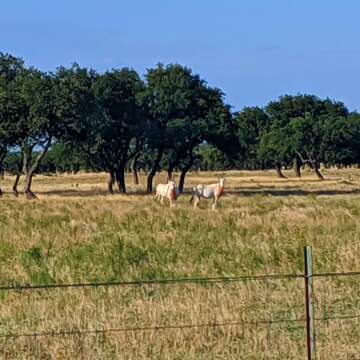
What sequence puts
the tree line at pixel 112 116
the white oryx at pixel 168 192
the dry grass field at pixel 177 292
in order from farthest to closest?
1. the tree line at pixel 112 116
2. the white oryx at pixel 168 192
3. the dry grass field at pixel 177 292

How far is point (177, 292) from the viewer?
12695mm

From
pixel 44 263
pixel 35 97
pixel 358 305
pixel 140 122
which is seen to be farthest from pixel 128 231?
pixel 140 122

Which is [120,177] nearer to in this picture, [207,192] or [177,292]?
[207,192]

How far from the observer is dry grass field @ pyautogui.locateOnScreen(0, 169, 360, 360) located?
9766mm

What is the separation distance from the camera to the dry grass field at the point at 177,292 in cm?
977

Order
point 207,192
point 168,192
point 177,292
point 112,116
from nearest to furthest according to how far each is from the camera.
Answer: point 177,292
point 207,192
point 168,192
point 112,116

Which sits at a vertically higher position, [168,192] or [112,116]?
[112,116]

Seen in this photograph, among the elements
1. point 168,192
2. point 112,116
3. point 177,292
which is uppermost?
point 112,116

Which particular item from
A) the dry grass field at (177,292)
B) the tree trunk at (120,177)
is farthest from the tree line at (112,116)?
the dry grass field at (177,292)

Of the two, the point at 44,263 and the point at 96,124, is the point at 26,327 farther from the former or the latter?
the point at 96,124

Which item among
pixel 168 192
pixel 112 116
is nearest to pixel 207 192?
pixel 168 192

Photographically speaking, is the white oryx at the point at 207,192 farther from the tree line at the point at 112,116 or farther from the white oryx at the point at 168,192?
the tree line at the point at 112,116

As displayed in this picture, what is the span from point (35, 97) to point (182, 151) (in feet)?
51.9

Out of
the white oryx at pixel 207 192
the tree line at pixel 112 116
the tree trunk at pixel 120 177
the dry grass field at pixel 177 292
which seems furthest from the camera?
the tree trunk at pixel 120 177
